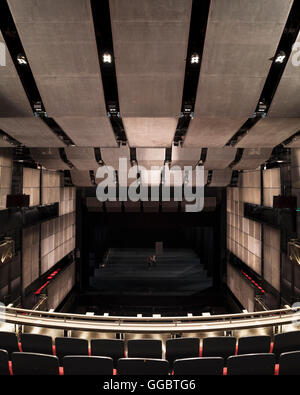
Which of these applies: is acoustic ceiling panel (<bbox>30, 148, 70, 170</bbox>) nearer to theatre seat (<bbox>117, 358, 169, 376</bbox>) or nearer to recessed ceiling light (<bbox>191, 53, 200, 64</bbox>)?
recessed ceiling light (<bbox>191, 53, 200, 64</bbox>)

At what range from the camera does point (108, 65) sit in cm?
632

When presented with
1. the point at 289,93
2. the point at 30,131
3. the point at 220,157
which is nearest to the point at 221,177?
the point at 220,157

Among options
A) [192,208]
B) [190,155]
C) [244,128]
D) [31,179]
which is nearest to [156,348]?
[244,128]

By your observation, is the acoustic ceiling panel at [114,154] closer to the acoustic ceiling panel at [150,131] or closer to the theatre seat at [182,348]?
the acoustic ceiling panel at [150,131]

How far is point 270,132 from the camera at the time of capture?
8727 mm

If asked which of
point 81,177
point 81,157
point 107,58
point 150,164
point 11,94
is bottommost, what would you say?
point 81,177

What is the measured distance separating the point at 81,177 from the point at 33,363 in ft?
42.4

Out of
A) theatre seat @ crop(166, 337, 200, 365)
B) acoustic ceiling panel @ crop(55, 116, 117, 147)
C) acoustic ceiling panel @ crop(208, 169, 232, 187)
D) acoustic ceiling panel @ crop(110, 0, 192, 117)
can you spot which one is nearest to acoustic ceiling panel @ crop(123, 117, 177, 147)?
acoustic ceiling panel @ crop(55, 116, 117, 147)

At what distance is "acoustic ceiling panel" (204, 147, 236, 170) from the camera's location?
11609 millimetres

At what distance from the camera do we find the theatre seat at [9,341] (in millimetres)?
4875

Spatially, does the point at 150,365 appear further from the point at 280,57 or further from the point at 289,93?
the point at 289,93

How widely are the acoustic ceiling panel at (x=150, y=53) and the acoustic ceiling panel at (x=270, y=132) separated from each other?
2.76m
